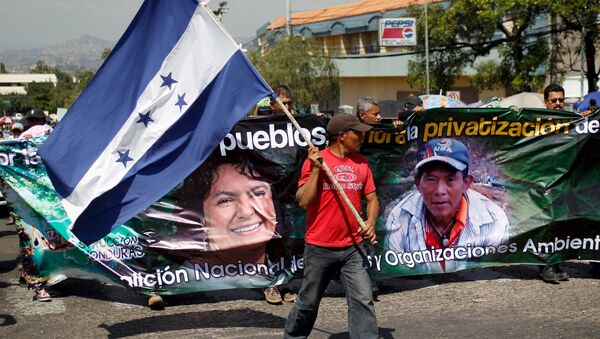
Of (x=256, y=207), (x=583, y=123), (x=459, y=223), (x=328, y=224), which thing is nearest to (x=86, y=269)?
(x=256, y=207)

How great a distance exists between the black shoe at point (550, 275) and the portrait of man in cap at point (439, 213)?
62cm

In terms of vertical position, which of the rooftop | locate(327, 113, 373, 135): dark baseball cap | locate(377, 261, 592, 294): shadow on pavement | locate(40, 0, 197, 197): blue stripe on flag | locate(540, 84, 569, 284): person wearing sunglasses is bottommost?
locate(377, 261, 592, 294): shadow on pavement

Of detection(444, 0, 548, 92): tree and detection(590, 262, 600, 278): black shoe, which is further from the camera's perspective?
detection(444, 0, 548, 92): tree

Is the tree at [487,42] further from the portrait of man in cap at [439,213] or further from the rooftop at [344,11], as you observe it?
the rooftop at [344,11]

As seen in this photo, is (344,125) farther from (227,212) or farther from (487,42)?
(487,42)

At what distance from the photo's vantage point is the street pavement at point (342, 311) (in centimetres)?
612

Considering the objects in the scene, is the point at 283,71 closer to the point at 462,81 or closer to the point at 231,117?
the point at 462,81

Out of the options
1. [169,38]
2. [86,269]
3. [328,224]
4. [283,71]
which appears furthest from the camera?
[283,71]

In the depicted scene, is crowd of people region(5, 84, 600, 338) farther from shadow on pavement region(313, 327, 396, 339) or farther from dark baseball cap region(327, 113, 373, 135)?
→ dark baseball cap region(327, 113, 373, 135)

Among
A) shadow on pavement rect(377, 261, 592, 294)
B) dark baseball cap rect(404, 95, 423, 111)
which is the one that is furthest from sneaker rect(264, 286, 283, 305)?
dark baseball cap rect(404, 95, 423, 111)

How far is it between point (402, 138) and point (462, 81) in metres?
44.0

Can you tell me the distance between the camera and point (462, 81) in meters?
49.8

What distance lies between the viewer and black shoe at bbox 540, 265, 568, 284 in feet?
24.7

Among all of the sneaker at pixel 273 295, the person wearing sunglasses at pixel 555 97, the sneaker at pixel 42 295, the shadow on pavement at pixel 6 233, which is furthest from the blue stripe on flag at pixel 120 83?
the shadow on pavement at pixel 6 233
